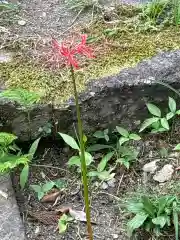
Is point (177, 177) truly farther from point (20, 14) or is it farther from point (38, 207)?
point (20, 14)

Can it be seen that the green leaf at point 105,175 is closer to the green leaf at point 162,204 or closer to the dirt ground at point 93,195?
the dirt ground at point 93,195

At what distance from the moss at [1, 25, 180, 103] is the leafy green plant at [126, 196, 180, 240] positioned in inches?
25.8

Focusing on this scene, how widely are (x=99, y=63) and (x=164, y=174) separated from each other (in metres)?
0.64

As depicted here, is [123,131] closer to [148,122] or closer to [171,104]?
[148,122]

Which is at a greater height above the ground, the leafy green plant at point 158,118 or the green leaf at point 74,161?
the leafy green plant at point 158,118

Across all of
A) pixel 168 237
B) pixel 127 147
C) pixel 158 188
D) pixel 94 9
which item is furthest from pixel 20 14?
pixel 168 237

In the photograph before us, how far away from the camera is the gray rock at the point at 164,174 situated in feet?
8.74

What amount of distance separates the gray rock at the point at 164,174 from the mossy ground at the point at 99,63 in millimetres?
525

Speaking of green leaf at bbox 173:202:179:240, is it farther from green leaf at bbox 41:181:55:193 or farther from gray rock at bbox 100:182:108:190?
green leaf at bbox 41:181:55:193

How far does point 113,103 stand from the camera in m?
2.80

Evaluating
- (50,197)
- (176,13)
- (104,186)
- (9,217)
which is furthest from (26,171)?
(176,13)

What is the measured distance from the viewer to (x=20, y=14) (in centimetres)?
330

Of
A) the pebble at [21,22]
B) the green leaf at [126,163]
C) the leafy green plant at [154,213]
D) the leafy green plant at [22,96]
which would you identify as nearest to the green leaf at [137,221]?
the leafy green plant at [154,213]

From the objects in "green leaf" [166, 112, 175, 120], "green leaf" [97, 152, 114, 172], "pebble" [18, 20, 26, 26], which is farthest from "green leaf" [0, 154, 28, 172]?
"pebble" [18, 20, 26, 26]
